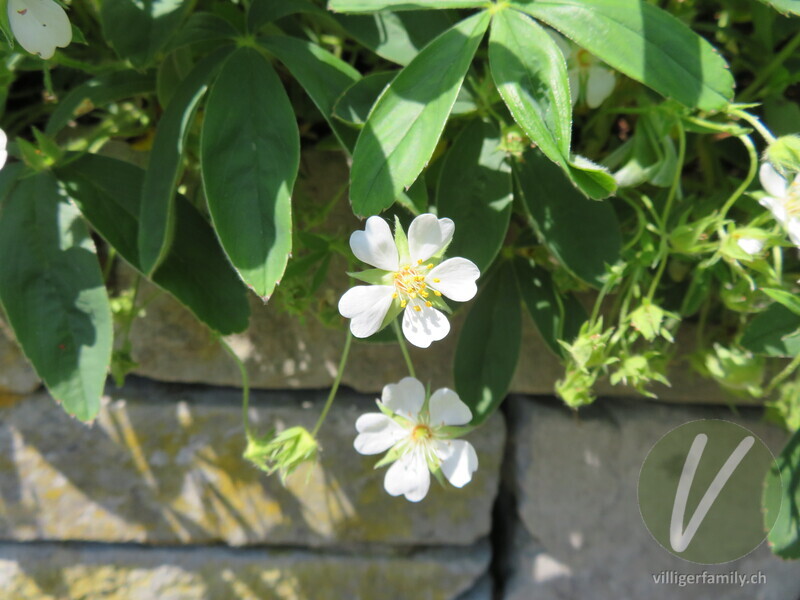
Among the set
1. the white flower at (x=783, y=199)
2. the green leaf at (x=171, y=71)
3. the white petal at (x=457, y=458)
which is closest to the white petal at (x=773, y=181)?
the white flower at (x=783, y=199)

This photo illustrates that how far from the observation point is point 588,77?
847mm

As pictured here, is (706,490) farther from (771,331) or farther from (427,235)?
(427,235)

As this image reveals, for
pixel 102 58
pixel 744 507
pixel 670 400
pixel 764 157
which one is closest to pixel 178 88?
pixel 102 58

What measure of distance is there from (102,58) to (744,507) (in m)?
1.15

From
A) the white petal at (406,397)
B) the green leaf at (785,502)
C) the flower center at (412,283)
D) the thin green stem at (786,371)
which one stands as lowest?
the green leaf at (785,502)

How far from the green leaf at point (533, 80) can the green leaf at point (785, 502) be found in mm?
576

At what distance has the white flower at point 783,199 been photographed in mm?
711

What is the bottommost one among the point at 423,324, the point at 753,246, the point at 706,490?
the point at 706,490

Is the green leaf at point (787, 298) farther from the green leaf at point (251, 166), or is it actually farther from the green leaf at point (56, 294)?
the green leaf at point (56, 294)

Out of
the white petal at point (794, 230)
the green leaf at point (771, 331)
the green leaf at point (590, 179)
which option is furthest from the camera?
the green leaf at point (771, 331)

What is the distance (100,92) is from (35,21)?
0.58 feet

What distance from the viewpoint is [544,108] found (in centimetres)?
65

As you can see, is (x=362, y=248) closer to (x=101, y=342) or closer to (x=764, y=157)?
(x=101, y=342)

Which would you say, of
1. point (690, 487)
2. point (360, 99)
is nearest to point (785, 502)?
point (690, 487)
